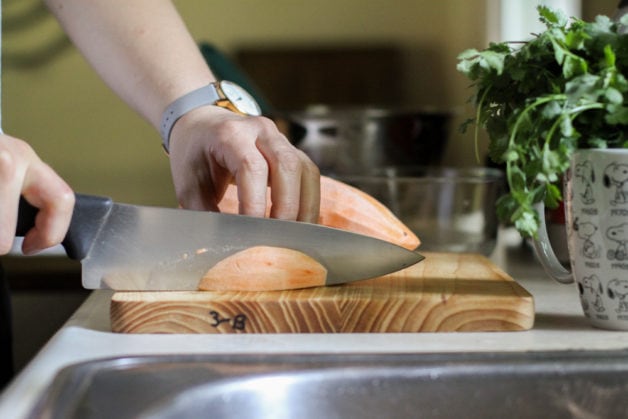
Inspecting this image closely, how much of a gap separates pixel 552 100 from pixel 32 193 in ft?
1.24

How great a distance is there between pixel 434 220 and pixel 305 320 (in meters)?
0.52

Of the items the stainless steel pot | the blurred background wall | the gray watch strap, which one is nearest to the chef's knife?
the gray watch strap

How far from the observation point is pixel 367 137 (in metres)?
1.92

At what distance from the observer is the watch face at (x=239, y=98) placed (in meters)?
1.06

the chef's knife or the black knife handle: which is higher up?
the black knife handle

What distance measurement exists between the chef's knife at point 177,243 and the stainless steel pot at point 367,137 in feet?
3.23

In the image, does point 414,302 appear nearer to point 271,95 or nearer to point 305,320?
point 305,320

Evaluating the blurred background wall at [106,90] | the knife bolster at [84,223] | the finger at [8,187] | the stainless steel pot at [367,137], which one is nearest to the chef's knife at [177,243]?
the knife bolster at [84,223]

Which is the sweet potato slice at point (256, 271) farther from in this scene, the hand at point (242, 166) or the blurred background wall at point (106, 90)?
the blurred background wall at point (106, 90)

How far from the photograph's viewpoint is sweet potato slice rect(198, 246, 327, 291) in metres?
0.83

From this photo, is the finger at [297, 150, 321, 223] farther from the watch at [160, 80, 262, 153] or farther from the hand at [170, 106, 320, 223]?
the watch at [160, 80, 262, 153]

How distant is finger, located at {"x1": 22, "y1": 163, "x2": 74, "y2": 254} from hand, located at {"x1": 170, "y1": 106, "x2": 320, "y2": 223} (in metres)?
0.21

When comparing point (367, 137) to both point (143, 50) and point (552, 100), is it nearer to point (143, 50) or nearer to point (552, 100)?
point (143, 50)

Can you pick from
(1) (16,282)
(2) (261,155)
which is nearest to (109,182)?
(1) (16,282)
